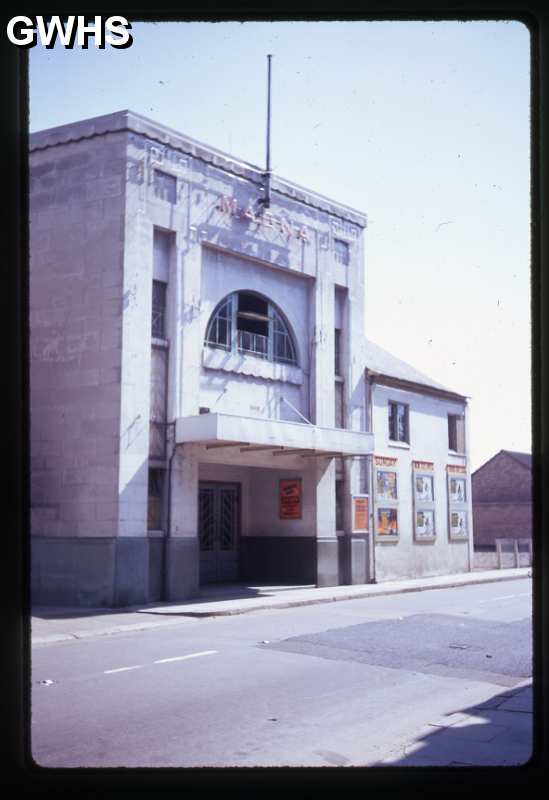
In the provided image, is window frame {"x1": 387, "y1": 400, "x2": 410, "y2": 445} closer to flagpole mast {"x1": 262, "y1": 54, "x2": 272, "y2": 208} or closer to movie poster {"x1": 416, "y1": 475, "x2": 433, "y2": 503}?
movie poster {"x1": 416, "y1": 475, "x2": 433, "y2": 503}

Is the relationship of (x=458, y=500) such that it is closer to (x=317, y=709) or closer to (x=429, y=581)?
(x=429, y=581)

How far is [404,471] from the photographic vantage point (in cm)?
2956

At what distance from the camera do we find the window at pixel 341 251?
26562 mm

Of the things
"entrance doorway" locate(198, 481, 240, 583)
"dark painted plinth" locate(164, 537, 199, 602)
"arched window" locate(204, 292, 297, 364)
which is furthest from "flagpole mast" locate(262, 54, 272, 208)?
"dark painted plinth" locate(164, 537, 199, 602)

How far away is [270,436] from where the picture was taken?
21.3m

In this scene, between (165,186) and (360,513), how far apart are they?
11260 millimetres

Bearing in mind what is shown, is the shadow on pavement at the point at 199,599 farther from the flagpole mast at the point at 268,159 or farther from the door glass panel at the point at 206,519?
the flagpole mast at the point at 268,159

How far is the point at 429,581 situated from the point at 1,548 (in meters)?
25.9

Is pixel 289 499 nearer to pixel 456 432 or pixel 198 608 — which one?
pixel 198 608

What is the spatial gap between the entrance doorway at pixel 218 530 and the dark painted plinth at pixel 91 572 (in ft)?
17.5

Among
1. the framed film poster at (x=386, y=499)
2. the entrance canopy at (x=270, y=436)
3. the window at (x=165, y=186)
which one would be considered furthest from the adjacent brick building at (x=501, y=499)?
the window at (x=165, y=186)

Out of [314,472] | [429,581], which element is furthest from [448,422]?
[314,472]

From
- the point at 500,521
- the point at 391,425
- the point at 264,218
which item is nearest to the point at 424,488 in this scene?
the point at 391,425

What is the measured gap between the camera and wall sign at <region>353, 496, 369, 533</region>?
26.3 m
